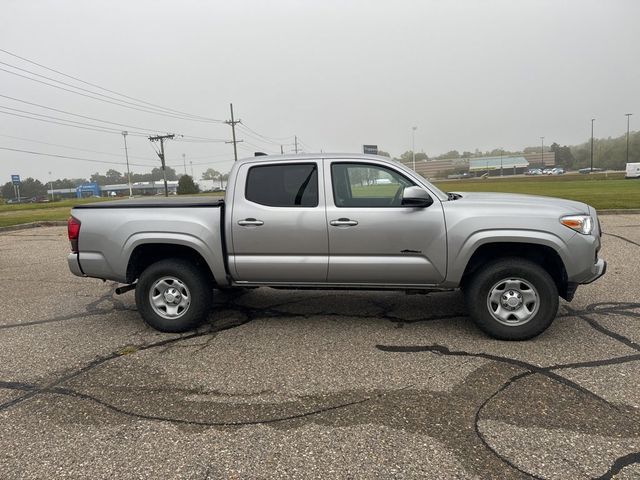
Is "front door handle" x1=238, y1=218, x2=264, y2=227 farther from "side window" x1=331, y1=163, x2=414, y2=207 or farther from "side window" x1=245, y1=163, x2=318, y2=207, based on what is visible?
"side window" x1=331, y1=163, x2=414, y2=207

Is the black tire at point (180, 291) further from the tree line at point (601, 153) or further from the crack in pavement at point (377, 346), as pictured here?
the tree line at point (601, 153)

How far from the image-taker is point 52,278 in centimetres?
767

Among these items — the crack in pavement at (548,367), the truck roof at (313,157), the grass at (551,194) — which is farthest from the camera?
the grass at (551,194)

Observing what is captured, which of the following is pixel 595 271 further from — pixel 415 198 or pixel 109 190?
pixel 109 190

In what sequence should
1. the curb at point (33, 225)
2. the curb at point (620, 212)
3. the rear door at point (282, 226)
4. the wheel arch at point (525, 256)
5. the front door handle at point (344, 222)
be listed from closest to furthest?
the wheel arch at point (525, 256)
the front door handle at point (344, 222)
the rear door at point (282, 226)
the curb at point (620, 212)
the curb at point (33, 225)

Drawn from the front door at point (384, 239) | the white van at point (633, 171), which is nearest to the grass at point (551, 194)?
the front door at point (384, 239)

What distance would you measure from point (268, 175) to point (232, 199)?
46cm

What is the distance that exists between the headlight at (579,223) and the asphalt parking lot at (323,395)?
107 cm

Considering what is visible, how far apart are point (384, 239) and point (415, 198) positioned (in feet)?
1.65

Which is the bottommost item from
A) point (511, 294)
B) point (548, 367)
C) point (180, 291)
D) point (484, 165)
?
point (548, 367)

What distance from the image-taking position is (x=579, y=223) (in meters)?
4.02

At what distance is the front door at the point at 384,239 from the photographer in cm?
423

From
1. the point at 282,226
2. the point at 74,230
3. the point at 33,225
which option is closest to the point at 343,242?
the point at 282,226

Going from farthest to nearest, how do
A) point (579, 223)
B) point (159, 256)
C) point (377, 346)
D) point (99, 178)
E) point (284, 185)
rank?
point (99, 178)
point (159, 256)
point (284, 185)
point (377, 346)
point (579, 223)
